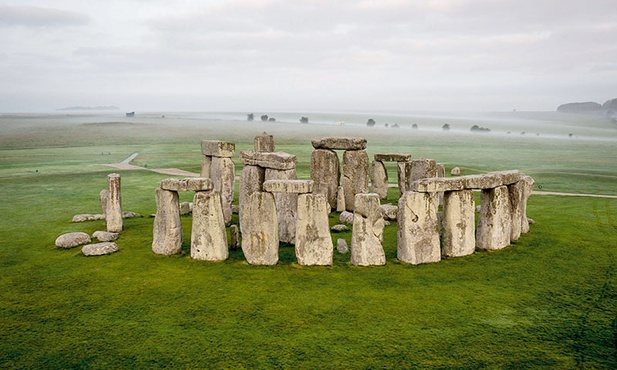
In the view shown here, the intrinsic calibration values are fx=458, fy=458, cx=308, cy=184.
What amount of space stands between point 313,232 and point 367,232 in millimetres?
1212

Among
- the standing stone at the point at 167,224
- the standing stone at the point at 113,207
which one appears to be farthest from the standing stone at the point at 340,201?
the standing stone at the point at 113,207

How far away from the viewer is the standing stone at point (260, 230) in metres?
10.2

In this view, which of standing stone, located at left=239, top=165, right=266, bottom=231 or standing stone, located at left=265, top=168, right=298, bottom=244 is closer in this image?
standing stone, located at left=265, top=168, right=298, bottom=244

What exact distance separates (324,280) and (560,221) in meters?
9.22

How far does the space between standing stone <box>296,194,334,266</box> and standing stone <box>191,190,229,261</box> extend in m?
1.83

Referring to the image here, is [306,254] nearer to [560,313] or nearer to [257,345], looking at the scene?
[257,345]

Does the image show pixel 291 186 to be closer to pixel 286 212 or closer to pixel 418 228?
pixel 286 212

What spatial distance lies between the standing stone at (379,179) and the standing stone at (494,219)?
24.5 feet

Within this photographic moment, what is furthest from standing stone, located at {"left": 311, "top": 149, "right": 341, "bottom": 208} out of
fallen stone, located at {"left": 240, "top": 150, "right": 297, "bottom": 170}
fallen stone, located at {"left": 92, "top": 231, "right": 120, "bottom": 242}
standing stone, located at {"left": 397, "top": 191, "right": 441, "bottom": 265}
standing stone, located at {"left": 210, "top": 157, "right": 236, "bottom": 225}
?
fallen stone, located at {"left": 92, "top": 231, "right": 120, "bottom": 242}

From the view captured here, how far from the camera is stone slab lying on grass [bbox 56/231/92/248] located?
38.3 feet

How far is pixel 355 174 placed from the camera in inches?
668

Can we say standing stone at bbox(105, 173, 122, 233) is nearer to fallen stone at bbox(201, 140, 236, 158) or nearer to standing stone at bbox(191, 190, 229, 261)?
fallen stone at bbox(201, 140, 236, 158)

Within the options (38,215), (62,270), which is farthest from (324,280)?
(38,215)

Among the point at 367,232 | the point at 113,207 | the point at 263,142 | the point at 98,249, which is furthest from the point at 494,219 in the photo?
the point at 113,207
